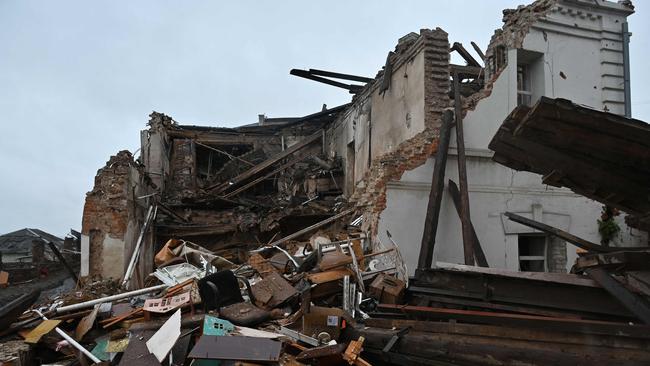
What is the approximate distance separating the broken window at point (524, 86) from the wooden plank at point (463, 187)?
1.92 m

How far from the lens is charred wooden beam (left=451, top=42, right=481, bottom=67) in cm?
1114

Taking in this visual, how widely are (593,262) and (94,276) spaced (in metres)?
7.62

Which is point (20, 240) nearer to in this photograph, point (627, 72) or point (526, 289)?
point (526, 289)

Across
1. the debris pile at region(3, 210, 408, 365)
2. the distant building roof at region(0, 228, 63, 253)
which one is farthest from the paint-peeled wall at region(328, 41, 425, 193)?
the distant building roof at region(0, 228, 63, 253)

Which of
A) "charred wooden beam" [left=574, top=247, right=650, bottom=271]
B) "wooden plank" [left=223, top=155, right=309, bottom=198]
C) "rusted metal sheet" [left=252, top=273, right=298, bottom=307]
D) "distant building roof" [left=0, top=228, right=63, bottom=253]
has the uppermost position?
"wooden plank" [left=223, top=155, right=309, bottom=198]

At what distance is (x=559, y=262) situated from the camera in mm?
8875

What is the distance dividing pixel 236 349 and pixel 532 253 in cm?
746

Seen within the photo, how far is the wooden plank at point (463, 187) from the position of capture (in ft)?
25.8

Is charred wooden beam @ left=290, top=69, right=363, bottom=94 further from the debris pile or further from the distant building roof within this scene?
the distant building roof

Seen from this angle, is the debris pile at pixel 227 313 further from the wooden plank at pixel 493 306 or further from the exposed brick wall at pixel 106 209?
the wooden plank at pixel 493 306

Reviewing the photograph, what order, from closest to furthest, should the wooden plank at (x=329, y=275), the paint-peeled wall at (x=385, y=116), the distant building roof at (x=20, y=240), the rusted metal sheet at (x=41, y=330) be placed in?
the rusted metal sheet at (x=41, y=330)
the wooden plank at (x=329, y=275)
the paint-peeled wall at (x=385, y=116)
the distant building roof at (x=20, y=240)

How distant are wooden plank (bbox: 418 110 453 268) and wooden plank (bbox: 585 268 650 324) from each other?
12.1 ft

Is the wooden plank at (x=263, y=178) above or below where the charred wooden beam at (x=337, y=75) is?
below

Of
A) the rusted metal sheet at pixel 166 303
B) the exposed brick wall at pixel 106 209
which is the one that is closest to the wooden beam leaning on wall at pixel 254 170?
the exposed brick wall at pixel 106 209
